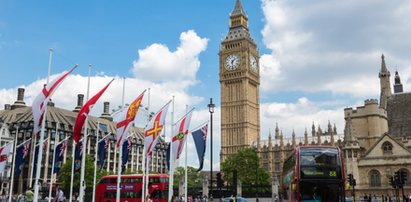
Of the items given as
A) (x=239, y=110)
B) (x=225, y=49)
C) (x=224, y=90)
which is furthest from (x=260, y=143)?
(x=225, y=49)

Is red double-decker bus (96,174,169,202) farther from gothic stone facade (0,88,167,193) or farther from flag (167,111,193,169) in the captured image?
gothic stone facade (0,88,167,193)

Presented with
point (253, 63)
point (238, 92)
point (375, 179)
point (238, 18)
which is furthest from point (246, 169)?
point (238, 18)

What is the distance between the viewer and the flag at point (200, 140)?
30.6 m

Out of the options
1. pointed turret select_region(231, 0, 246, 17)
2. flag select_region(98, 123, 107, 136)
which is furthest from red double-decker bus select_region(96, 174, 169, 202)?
pointed turret select_region(231, 0, 246, 17)

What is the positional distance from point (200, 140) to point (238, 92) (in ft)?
303

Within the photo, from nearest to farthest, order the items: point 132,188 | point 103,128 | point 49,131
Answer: point 132,188, point 49,131, point 103,128

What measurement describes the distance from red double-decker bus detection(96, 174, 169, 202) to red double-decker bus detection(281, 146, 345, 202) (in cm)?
2105

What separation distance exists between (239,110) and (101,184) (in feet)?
260

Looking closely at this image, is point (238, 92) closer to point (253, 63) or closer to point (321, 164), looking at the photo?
point (253, 63)

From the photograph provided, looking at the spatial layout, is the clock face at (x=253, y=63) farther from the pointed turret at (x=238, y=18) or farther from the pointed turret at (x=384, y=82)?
the pointed turret at (x=384, y=82)

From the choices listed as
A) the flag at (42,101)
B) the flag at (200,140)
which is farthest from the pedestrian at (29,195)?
the flag at (200,140)

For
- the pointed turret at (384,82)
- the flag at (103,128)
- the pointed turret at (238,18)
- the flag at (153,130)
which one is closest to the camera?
the flag at (153,130)

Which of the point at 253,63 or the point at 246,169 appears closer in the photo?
the point at 246,169

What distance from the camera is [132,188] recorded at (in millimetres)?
43281
